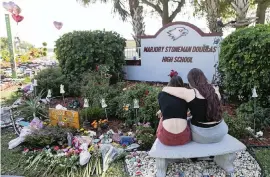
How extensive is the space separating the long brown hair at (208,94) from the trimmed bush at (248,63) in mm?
2064

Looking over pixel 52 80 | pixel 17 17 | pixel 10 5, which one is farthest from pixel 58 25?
pixel 52 80

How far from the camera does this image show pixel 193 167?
3.45 m

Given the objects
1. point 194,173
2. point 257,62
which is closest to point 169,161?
point 194,173

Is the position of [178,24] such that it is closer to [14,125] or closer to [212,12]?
[212,12]

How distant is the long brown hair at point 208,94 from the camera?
310 cm

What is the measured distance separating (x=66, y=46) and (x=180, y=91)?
17.5 feet

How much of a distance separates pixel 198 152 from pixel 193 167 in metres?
0.47

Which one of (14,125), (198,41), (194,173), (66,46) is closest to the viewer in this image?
(194,173)

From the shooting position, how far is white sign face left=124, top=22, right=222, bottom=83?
23.1ft

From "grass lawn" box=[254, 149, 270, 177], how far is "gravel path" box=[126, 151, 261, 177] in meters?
0.08

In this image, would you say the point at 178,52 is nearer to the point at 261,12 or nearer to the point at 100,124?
the point at 100,124

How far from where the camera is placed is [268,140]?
4.23 m

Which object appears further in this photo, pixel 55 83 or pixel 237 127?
pixel 55 83

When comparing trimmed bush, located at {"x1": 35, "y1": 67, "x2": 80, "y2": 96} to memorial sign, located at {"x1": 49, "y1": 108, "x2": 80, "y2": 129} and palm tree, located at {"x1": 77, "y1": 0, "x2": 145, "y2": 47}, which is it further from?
palm tree, located at {"x1": 77, "y1": 0, "x2": 145, "y2": 47}
